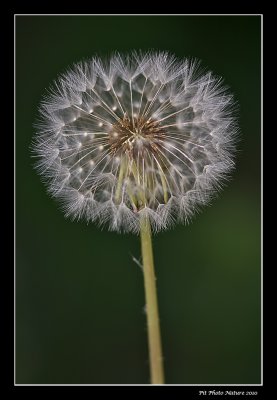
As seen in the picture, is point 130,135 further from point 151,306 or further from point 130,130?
point 151,306

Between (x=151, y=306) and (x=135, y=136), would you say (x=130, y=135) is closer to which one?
(x=135, y=136)

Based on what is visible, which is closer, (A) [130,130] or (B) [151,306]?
(B) [151,306]

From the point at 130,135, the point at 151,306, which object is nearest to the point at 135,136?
the point at 130,135

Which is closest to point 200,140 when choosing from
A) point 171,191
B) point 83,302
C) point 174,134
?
point 174,134

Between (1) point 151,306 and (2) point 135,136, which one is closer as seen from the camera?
(1) point 151,306

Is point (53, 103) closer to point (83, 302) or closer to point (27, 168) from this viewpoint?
point (27, 168)

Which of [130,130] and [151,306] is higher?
[130,130]

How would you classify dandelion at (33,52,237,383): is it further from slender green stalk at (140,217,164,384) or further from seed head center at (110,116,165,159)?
slender green stalk at (140,217,164,384)
